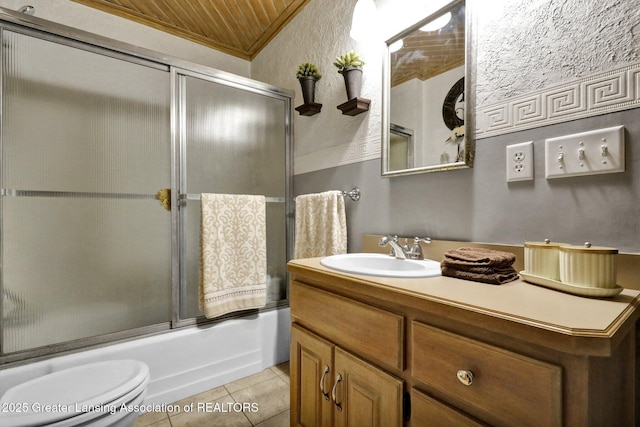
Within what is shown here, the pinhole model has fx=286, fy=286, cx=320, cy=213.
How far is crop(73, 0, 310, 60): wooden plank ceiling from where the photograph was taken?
6.33ft

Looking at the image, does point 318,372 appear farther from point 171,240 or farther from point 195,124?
point 195,124

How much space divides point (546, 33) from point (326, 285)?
976 millimetres

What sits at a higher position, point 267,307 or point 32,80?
point 32,80

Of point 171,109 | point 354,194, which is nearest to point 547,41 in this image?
point 354,194

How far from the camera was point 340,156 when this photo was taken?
1584 millimetres

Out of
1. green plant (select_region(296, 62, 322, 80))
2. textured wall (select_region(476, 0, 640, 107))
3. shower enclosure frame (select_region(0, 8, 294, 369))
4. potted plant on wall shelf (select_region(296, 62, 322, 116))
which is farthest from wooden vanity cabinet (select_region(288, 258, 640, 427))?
green plant (select_region(296, 62, 322, 80))

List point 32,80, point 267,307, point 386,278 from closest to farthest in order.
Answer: point 386,278 < point 32,80 < point 267,307

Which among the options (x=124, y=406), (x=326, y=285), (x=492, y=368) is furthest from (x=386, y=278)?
(x=124, y=406)

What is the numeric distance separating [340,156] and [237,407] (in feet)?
4.58

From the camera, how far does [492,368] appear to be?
0.51m

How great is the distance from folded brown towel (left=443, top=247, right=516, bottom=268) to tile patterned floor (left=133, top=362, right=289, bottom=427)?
1.11m

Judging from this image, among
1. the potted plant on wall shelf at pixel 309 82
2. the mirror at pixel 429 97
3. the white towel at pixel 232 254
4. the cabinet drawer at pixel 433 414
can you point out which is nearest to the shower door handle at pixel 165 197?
the white towel at pixel 232 254

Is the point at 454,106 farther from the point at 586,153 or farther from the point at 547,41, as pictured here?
the point at 586,153

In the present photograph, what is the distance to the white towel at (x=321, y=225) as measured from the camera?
146 cm
